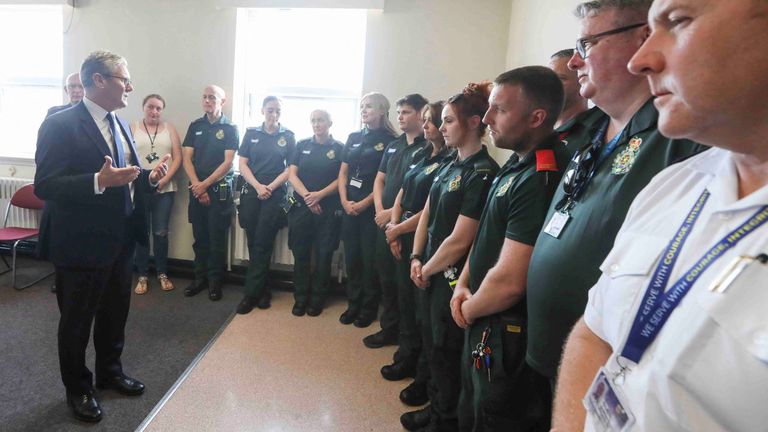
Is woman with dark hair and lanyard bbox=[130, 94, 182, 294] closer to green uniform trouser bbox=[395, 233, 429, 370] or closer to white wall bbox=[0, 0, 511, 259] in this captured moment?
white wall bbox=[0, 0, 511, 259]

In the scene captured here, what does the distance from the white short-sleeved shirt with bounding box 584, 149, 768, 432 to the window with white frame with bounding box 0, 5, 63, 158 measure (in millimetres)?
4930

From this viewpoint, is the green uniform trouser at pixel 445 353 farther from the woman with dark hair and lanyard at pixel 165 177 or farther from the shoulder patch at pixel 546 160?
the woman with dark hair and lanyard at pixel 165 177

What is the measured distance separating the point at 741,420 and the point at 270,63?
152 inches

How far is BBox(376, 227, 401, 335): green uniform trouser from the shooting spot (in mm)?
2664

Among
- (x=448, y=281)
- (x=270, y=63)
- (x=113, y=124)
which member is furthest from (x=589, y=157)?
(x=270, y=63)

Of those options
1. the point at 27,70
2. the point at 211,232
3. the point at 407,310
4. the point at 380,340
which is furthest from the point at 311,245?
the point at 27,70

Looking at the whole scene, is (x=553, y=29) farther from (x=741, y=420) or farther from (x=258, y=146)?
(x=258, y=146)

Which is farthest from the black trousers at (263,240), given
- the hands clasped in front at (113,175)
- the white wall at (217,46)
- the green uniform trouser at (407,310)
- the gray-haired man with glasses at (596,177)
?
the gray-haired man with glasses at (596,177)

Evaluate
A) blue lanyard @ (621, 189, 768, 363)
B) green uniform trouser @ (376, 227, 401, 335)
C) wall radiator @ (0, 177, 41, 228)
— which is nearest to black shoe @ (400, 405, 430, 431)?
green uniform trouser @ (376, 227, 401, 335)

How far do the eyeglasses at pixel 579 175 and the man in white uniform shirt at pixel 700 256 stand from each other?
35 centimetres

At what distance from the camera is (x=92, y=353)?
2.32 meters

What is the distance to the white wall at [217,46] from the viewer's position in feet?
10.5

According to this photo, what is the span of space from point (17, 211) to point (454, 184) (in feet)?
13.8

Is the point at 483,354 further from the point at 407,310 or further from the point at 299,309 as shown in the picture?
the point at 299,309
